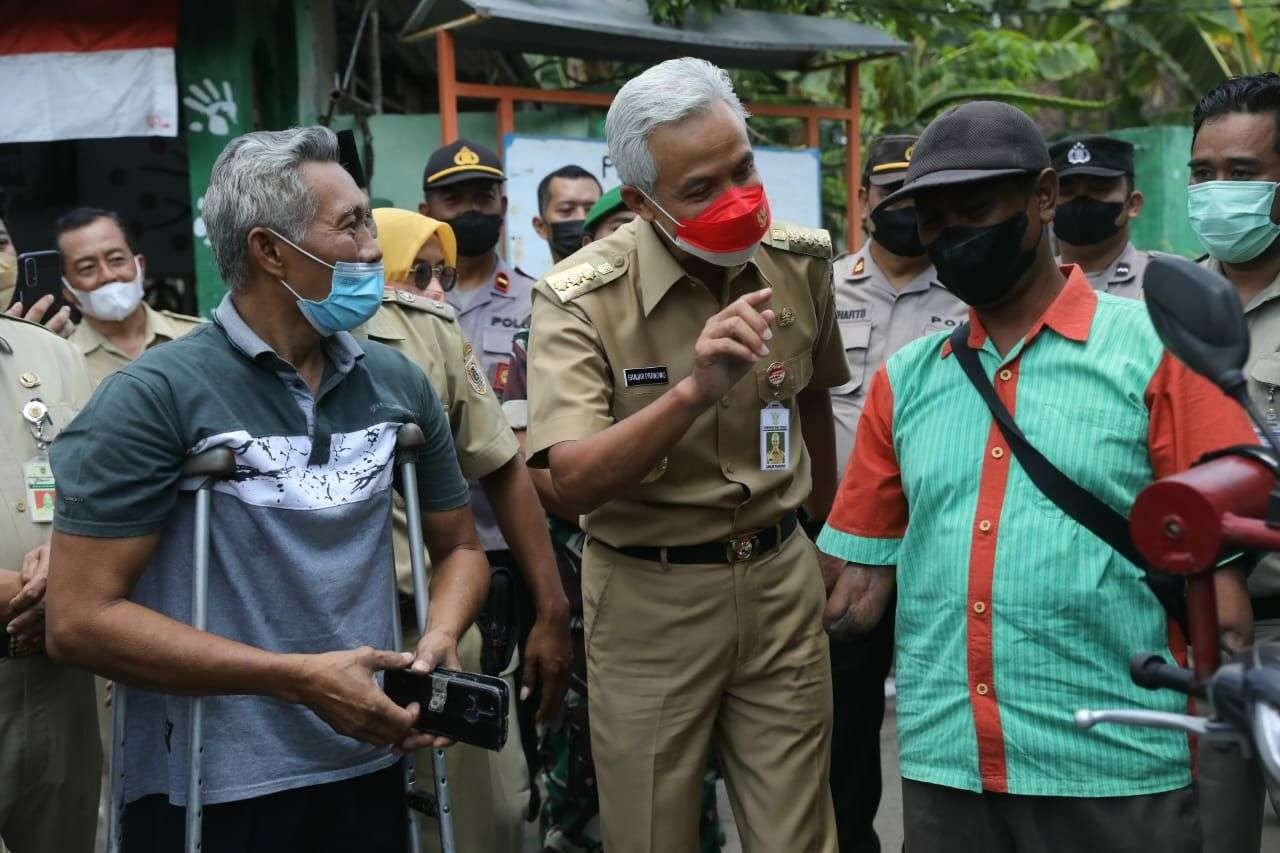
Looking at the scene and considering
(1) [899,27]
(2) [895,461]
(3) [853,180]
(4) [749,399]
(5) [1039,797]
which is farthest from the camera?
(1) [899,27]

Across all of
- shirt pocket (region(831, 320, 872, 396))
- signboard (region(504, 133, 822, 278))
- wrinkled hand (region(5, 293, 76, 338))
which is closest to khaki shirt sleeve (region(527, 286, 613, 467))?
shirt pocket (region(831, 320, 872, 396))

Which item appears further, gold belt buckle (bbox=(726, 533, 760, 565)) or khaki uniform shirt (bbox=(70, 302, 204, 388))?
khaki uniform shirt (bbox=(70, 302, 204, 388))

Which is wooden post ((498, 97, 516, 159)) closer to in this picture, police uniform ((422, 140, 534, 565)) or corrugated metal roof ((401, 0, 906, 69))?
corrugated metal roof ((401, 0, 906, 69))

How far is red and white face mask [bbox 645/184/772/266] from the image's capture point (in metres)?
3.06

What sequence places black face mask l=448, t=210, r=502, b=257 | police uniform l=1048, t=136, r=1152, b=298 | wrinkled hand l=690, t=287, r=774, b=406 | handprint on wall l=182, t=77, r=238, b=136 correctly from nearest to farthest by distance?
wrinkled hand l=690, t=287, r=774, b=406 → police uniform l=1048, t=136, r=1152, b=298 → black face mask l=448, t=210, r=502, b=257 → handprint on wall l=182, t=77, r=238, b=136

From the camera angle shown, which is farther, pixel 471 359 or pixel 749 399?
pixel 471 359

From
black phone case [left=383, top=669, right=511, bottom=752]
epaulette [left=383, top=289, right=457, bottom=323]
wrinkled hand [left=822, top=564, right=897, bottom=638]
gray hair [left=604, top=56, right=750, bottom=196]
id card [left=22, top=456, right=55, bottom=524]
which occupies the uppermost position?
gray hair [left=604, top=56, right=750, bottom=196]

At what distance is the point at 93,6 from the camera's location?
7.94 meters

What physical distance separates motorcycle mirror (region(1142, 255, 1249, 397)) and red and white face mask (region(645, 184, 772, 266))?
4.61 feet

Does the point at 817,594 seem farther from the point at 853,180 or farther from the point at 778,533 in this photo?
the point at 853,180

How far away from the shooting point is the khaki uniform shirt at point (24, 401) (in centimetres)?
341

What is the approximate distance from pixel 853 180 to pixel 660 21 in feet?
6.50

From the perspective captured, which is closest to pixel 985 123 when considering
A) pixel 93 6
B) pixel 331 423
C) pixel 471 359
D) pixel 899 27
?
pixel 331 423

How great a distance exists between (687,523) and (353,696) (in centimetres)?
96
